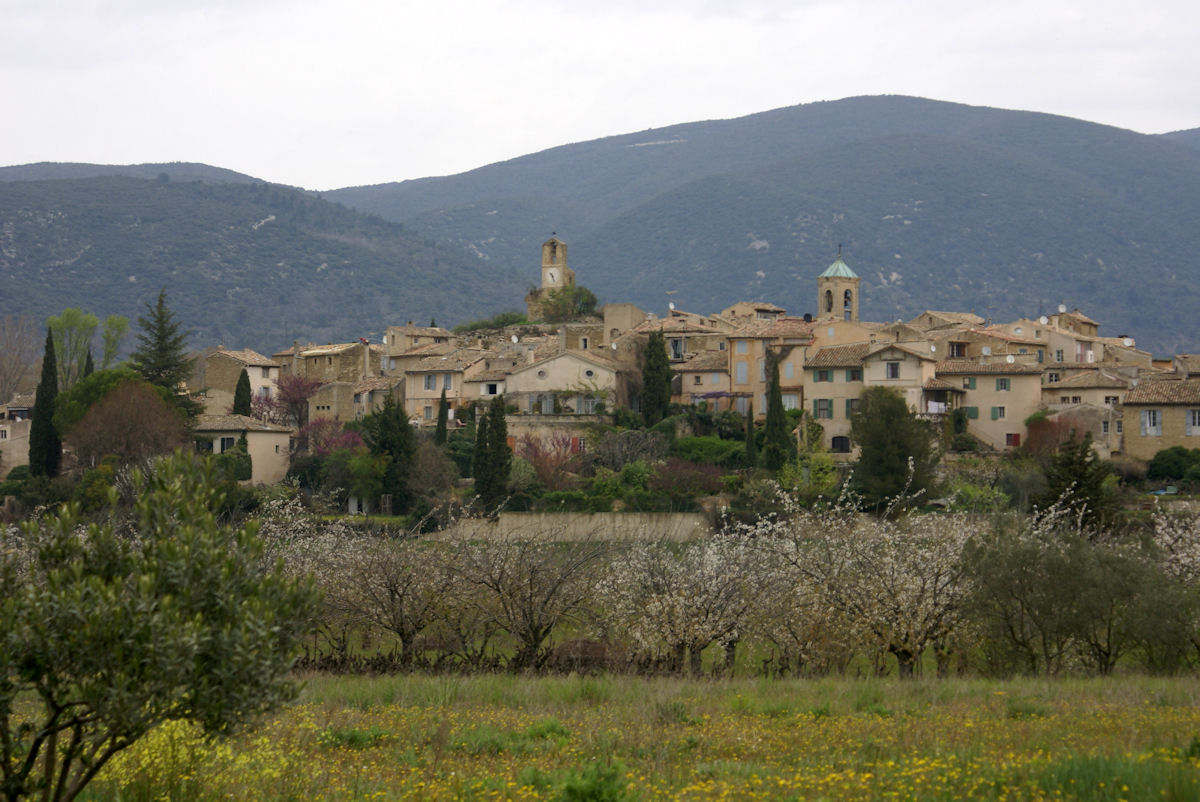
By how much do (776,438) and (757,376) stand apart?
1049cm

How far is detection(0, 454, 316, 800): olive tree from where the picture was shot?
36.7ft

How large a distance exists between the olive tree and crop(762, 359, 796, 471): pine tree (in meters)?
50.7

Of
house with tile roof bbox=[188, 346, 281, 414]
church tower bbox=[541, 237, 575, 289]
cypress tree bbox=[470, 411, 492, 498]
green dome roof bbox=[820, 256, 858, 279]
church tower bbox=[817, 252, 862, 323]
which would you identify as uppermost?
church tower bbox=[541, 237, 575, 289]

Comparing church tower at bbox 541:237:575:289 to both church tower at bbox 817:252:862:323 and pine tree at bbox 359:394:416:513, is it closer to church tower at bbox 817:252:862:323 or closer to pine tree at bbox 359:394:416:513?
church tower at bbox 817:252:862:323

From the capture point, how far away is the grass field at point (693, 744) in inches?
537

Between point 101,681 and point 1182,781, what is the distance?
9.30 metres

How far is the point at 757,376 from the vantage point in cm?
7300

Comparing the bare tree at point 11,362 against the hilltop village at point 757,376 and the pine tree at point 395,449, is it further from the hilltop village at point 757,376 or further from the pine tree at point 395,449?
the pine tree at point 395,449

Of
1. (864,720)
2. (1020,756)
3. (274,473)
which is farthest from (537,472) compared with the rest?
(1020,756)

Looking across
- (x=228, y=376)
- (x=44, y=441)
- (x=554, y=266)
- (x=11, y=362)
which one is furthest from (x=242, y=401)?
(x=554, y=266)

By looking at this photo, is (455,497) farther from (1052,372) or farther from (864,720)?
(864,720)

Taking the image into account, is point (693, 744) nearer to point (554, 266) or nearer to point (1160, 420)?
point (1160, 420)

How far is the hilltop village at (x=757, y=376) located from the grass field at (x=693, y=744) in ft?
146

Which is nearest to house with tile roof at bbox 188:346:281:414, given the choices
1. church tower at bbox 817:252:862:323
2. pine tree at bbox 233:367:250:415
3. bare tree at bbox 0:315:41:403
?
pine tree at bbox 233:367:250:415
